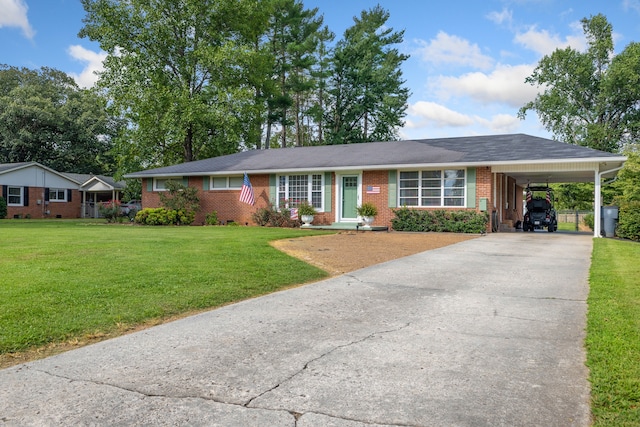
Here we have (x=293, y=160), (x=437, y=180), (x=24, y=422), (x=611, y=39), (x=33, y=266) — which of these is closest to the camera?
(x=24, y=422)

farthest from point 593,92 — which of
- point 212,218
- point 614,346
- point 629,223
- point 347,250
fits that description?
point 614,346

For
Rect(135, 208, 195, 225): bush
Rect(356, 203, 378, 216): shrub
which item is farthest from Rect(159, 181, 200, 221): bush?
Rect(356, 203, 378, 216): shrub

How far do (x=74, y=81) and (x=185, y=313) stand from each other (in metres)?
56.6

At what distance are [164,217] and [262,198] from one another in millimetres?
4931

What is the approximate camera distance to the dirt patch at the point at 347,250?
9.54 meters

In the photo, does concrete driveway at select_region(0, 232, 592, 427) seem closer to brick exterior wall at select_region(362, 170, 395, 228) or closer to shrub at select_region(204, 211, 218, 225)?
brick exterior wall at select_region(362, 170, 395, 228)

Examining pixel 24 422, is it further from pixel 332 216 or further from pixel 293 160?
pixel 293 160

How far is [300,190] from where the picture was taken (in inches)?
848

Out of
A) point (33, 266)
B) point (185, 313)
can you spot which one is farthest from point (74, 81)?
point (185, 313)

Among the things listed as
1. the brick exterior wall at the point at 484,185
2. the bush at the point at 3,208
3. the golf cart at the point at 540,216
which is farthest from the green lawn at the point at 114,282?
the bush at the point at 3,208

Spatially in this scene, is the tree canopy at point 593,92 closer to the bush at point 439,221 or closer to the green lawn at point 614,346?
the bush at point 439,221

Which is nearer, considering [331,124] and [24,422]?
[24,422]

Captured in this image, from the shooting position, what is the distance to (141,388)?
3213 millimetres

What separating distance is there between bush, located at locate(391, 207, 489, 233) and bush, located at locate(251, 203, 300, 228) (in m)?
4.70
